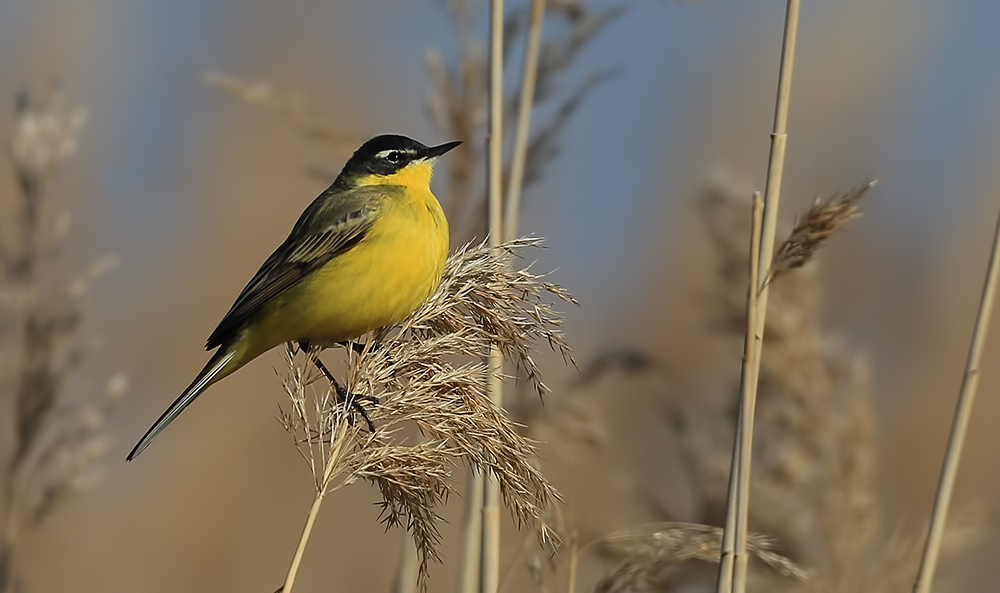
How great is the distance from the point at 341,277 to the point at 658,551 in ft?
4.15

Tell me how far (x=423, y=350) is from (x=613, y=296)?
4.12 meters

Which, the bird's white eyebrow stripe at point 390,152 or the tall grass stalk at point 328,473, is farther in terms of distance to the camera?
the bird's white eyebrow stripe at point 390,152

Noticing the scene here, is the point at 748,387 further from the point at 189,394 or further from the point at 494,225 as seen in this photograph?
the point at 189,394

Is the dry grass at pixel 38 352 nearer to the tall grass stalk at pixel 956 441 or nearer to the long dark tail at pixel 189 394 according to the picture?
the long dark tail at pixel 189 394

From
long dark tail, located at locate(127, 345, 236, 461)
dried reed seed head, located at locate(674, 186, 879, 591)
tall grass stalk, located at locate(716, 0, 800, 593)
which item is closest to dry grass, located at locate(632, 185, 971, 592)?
dried reed seed head, located at locate(674, 186, 879, 591)

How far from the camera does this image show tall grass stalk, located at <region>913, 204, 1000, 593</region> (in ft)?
9.75

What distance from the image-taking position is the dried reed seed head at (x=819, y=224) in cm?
242

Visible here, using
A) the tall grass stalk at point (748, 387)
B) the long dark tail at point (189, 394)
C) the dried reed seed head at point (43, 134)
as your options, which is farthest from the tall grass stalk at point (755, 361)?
the dried reed seed head at point (43, 134)

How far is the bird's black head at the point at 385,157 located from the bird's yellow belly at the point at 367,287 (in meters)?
0.39

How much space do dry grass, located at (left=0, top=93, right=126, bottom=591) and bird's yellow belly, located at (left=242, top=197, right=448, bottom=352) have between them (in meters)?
0.68

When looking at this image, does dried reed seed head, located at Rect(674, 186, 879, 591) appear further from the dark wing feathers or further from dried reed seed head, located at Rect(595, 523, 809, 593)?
the dark wing feathers

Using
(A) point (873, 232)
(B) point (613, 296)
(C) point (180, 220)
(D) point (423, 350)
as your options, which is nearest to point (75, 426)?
(D) point (423, 350)

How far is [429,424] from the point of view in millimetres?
2584

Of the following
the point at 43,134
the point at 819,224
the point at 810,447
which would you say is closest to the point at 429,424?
the point at 819,224
